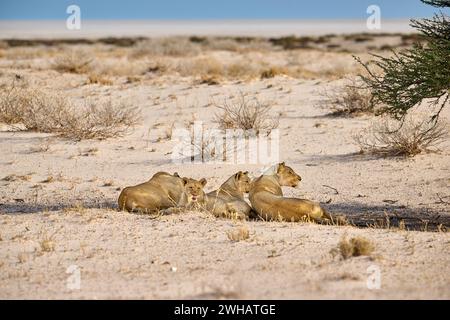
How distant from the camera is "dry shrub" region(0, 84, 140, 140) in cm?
1598

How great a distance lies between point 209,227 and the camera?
9055mm

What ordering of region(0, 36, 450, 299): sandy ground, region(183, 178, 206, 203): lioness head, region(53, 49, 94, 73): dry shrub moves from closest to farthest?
region(0, 36, 450, 299): sandy ground → region(183, 178, 206, 203): lioness head → region(53, 49, 94, 73): dry shrub

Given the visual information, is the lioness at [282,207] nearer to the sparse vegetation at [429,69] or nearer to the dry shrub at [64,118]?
the sparse vegetation at [429,69]

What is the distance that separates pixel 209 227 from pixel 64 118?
27.5ft

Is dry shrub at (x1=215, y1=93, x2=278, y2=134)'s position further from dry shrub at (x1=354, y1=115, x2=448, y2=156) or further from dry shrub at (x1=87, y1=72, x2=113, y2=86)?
dry shrub at (x1=87, y1=72, x2=113, y2=86)

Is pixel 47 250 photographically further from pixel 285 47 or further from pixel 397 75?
pixel 285 47

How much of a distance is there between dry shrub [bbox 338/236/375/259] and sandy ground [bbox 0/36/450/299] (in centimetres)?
8

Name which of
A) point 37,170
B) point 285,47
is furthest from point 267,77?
point 285,47

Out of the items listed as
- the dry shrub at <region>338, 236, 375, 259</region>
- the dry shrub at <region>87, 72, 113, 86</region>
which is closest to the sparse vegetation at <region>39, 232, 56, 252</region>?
the dry shrub at <region>338, 236, 375, 259</region>

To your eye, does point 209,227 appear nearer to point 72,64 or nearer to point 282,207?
point 282,207

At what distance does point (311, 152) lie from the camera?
49.5ft

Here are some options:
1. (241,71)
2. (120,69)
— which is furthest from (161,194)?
(120,69)

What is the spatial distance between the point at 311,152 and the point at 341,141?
1.04 metres

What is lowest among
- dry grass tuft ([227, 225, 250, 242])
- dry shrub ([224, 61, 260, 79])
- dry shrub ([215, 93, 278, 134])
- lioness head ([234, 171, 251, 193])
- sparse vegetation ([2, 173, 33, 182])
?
sparse vegetation ([2, 173, 33, 182])
